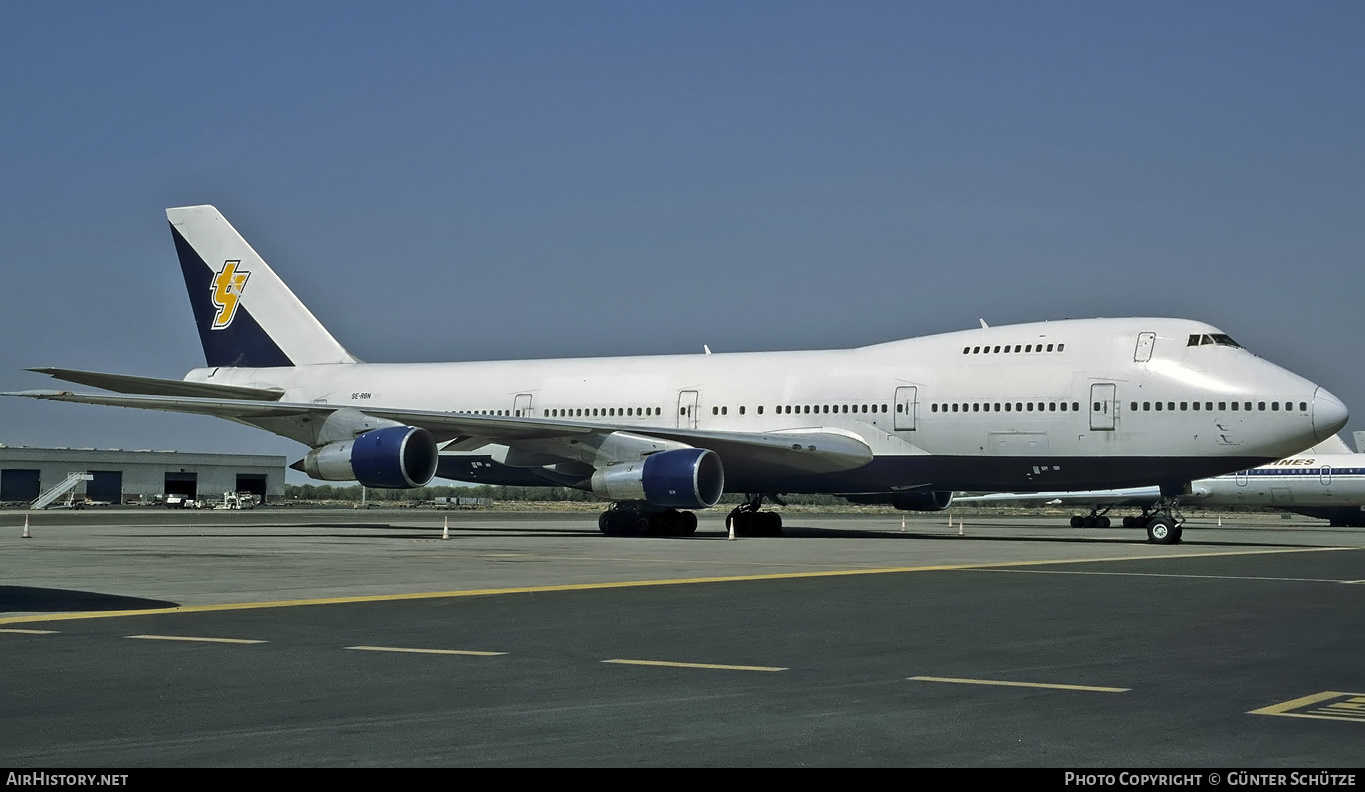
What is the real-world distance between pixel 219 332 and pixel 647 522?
1582 centimetres

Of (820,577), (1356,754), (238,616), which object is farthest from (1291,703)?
(820,577)

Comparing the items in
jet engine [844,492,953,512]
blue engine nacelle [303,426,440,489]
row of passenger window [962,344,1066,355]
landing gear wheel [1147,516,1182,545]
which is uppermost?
row of passenger window [962,344,1066,355]

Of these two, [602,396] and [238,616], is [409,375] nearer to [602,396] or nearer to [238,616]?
[602,396]

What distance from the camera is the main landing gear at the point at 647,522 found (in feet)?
113

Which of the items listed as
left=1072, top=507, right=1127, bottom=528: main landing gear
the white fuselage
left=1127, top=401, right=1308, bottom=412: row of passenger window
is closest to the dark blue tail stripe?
the white fuselage

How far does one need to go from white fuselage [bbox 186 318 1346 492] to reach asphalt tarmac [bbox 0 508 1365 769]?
10.0m

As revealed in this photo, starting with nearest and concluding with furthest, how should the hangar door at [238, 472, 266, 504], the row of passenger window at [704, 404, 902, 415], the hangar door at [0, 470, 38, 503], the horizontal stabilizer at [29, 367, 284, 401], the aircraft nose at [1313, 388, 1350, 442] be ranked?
the aircraft nose at [1313, 388, 1350, 442], the row of passenger window at [704, 404, 902, 415], the horizontal stabilizer at [29, 367, 284, 401], the hangar door at [0, 470, 38, 503], the hangar door at [238, 472, 266, 504]

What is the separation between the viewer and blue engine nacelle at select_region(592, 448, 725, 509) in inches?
1196

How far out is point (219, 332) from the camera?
137 feet

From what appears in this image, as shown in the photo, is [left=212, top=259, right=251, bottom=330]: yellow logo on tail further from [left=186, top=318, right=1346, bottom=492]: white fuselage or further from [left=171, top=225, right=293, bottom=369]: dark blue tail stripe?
[left=186, top=318, right=1346, bottom=492]: white fuselage

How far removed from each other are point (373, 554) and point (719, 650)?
14348 millimetres

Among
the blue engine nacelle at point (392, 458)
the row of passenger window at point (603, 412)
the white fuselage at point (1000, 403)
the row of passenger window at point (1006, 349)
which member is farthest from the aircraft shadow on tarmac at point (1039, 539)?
the blue engine nacelle at point (392, 458)

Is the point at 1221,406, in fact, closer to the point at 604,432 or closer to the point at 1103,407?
the point at 1103,407

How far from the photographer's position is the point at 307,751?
6.35 metres
